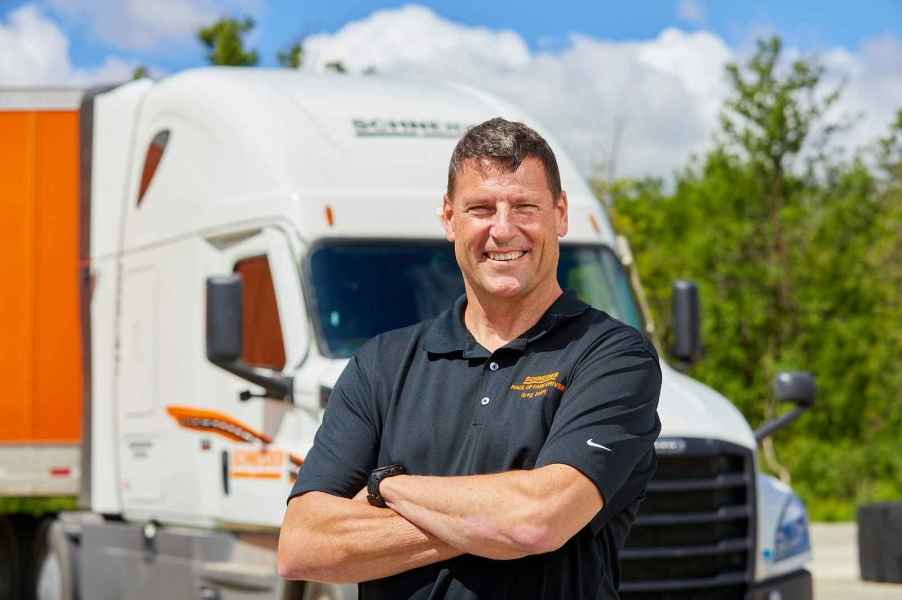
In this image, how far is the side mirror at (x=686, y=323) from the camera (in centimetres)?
907

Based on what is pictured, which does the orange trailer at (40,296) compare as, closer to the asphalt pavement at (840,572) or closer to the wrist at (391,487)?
the asphalt pavement at (840,572)

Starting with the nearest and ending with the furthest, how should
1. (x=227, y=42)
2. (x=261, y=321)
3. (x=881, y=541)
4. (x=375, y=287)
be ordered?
(x=375, y=287) → (x=261, y=321) → (x=881, y=541) → (x=227, y=42)

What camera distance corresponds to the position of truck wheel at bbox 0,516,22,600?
42.2 ft

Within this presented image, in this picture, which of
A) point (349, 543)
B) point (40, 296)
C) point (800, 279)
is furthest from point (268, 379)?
point (800, 279)

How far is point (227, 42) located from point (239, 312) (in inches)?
858

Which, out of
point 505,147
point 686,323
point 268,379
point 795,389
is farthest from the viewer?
point 686,323

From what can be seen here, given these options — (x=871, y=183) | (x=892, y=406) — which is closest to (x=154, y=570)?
(x=892, y=406)

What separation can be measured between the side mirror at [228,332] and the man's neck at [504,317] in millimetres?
4317

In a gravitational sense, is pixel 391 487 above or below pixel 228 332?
below

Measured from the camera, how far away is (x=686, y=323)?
9.10 m

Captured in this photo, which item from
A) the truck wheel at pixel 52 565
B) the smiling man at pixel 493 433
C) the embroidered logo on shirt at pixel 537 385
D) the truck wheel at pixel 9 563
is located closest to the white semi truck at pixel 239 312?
the truck wheel at pixel 52 565

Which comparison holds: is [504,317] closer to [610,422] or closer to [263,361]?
[610,422]

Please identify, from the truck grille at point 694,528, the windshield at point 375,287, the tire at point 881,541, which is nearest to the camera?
the truck grille at point 694,528

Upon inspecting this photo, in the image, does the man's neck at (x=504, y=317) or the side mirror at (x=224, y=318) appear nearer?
the man's neck at (x=504, y=317)
